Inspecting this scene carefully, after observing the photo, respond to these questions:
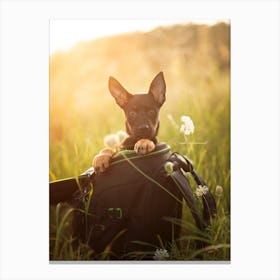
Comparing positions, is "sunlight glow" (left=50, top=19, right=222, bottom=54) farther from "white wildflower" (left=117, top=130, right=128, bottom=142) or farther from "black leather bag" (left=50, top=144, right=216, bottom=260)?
"black leather bag" (left=50, top=144, right=216, bottom=260)

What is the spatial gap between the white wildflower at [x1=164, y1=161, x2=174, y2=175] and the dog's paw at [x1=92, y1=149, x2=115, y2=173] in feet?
1.12

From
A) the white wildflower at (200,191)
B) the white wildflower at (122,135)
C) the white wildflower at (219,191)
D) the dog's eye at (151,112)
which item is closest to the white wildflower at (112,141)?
the white wildflower at (122,135)

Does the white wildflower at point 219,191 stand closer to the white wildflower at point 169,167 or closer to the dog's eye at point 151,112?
the white wildflower at point 169,167

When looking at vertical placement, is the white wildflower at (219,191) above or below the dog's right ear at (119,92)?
below

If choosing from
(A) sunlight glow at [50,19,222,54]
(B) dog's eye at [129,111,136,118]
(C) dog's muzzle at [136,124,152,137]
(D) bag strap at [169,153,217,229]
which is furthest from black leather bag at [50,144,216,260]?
(A) sunlight glow at [50,19,222,54]

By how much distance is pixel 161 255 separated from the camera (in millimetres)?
3289

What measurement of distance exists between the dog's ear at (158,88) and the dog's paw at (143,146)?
0.26 metres

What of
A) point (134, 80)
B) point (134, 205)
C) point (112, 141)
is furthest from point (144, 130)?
point (134, 205)

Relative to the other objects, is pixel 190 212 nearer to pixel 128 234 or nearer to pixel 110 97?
pixel 128 234

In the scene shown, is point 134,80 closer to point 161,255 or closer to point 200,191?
point 200,191

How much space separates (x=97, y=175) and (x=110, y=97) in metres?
0.49

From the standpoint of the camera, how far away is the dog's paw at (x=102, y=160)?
Result: 3299 millimetres

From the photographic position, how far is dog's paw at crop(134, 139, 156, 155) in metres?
3.26
